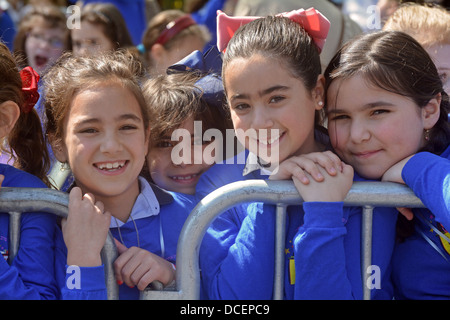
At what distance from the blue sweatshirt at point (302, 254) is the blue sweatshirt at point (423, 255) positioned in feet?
0.20

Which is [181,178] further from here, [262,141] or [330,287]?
[330,287]

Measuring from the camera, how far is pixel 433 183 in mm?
1890

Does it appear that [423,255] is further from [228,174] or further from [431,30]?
[431,30]

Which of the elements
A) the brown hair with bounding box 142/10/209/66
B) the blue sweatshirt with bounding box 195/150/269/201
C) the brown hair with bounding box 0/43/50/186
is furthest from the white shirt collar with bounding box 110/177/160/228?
the brown hair with bounding box 142/10/209/66

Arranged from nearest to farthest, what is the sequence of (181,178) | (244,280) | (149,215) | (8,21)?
(244,280), (149,215), (181,178), (8,21)

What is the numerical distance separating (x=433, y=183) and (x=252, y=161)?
70 centimetres

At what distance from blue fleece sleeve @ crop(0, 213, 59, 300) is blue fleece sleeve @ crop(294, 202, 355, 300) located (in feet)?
2.60

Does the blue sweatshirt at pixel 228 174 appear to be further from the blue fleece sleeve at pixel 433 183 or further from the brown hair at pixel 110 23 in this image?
the brown hair at pixel 110 23

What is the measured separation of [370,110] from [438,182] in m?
0.40

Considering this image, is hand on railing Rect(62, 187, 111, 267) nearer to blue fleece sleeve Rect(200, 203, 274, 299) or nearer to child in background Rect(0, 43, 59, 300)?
child in background Rect(0, 43, 59, 300)
